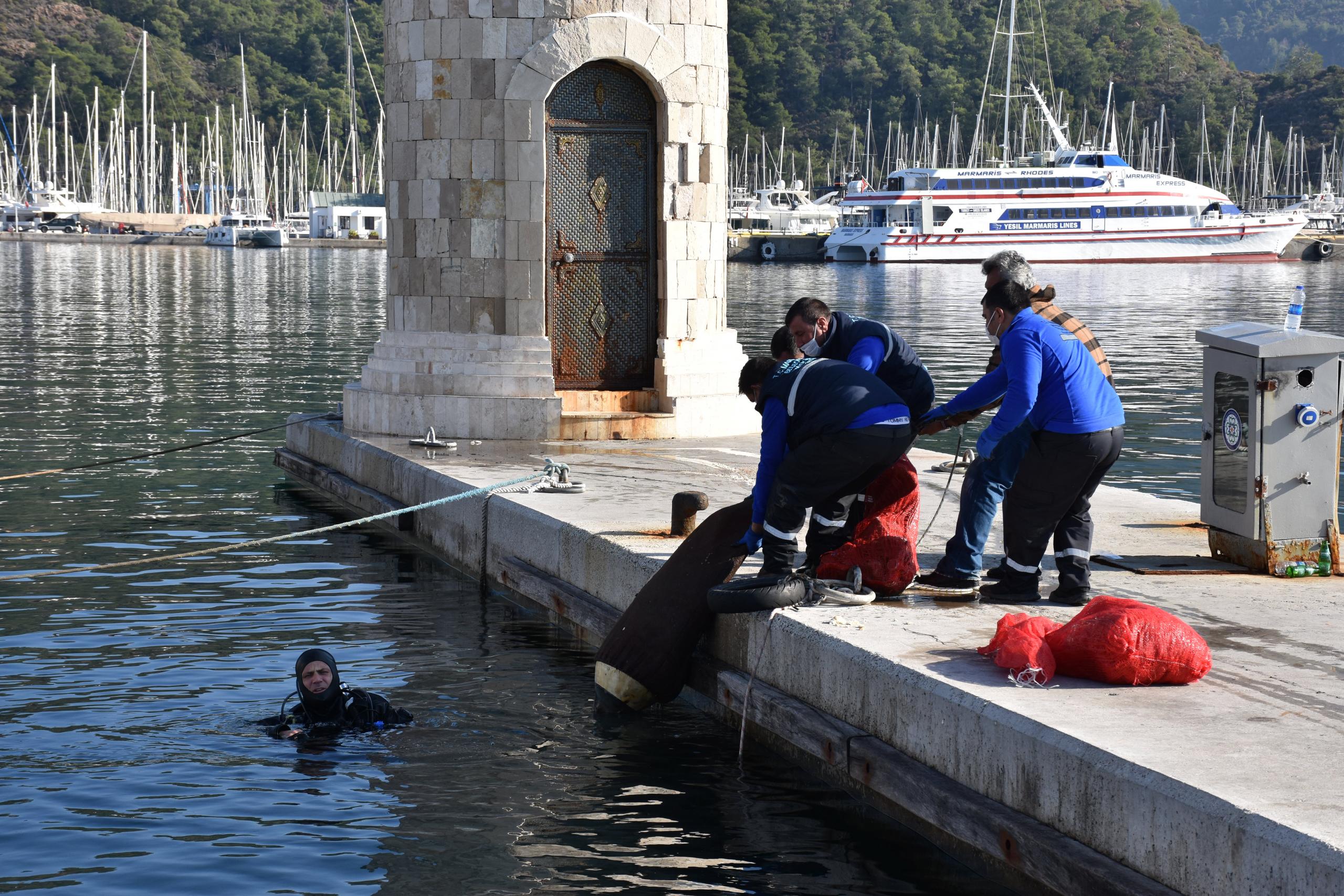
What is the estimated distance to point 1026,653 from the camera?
738cm

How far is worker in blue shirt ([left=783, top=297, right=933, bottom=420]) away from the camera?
9.67m

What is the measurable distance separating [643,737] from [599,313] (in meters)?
8.24

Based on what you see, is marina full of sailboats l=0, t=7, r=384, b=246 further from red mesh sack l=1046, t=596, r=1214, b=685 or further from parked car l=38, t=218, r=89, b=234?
red mesh sack l=1046, t=596, r=1214, b=685

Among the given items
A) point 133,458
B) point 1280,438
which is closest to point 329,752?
point 1280,438

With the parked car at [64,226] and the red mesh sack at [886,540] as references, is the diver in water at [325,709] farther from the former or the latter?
the parked car at [64,226]

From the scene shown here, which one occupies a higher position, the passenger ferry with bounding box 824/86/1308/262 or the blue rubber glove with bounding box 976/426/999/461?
the passenger ferry with bounding box 824/86/1308/262

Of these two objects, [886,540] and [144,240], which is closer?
[886,540]

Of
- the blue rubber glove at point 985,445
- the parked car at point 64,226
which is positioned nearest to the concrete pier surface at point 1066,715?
the blue rubber glove at point 985,445

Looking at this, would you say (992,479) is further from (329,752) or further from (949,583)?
(329,752)

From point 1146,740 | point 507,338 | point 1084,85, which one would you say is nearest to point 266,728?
point 1146,740

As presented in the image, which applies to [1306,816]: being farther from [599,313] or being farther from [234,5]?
[234,5]

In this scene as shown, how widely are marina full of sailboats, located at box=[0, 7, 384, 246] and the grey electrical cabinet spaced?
11668 cm

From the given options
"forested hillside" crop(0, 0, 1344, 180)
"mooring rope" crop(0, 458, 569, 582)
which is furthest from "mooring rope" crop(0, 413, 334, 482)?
"forested hillside" crop(0, 0, 1344, 180)

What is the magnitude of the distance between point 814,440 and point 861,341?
2.91ft
